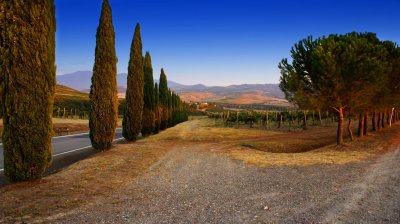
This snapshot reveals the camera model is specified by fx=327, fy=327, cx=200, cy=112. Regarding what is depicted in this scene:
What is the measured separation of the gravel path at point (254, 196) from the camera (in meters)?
7.32

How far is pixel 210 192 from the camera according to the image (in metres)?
9.76

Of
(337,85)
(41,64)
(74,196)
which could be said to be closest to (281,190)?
(74,196)

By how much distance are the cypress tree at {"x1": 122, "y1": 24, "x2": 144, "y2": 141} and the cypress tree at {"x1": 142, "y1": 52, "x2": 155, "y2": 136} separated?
4724 millimetres

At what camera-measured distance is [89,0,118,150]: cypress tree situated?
18.3m

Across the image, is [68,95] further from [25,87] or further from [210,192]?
[210,192]

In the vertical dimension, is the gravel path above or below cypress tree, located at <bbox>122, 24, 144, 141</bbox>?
below

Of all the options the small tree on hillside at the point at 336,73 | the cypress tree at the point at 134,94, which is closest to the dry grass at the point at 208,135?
the cypress tree at the point at 134,94

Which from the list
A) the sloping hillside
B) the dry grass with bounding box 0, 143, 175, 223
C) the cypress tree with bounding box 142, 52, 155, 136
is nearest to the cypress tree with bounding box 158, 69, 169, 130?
the cypress tree with bounding box 142, 52, 155, 136

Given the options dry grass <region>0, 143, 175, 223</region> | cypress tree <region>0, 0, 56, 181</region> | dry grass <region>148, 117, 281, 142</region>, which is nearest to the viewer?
dry grass <region>0, 143, 175, 223</region>

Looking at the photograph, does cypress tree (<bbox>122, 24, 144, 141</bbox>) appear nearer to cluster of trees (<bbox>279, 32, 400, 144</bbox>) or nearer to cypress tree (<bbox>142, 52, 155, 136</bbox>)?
cypress tree (<bbox>142, 52, 155, 136</bbox>)

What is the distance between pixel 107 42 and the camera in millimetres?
19266

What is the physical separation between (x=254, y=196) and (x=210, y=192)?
52.6 inches

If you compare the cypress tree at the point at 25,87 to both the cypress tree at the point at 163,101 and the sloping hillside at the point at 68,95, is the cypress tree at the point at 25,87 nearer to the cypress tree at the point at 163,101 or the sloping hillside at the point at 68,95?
the cypress tree at the point at 163,101

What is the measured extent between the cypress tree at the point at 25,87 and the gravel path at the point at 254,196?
10.8 feet
